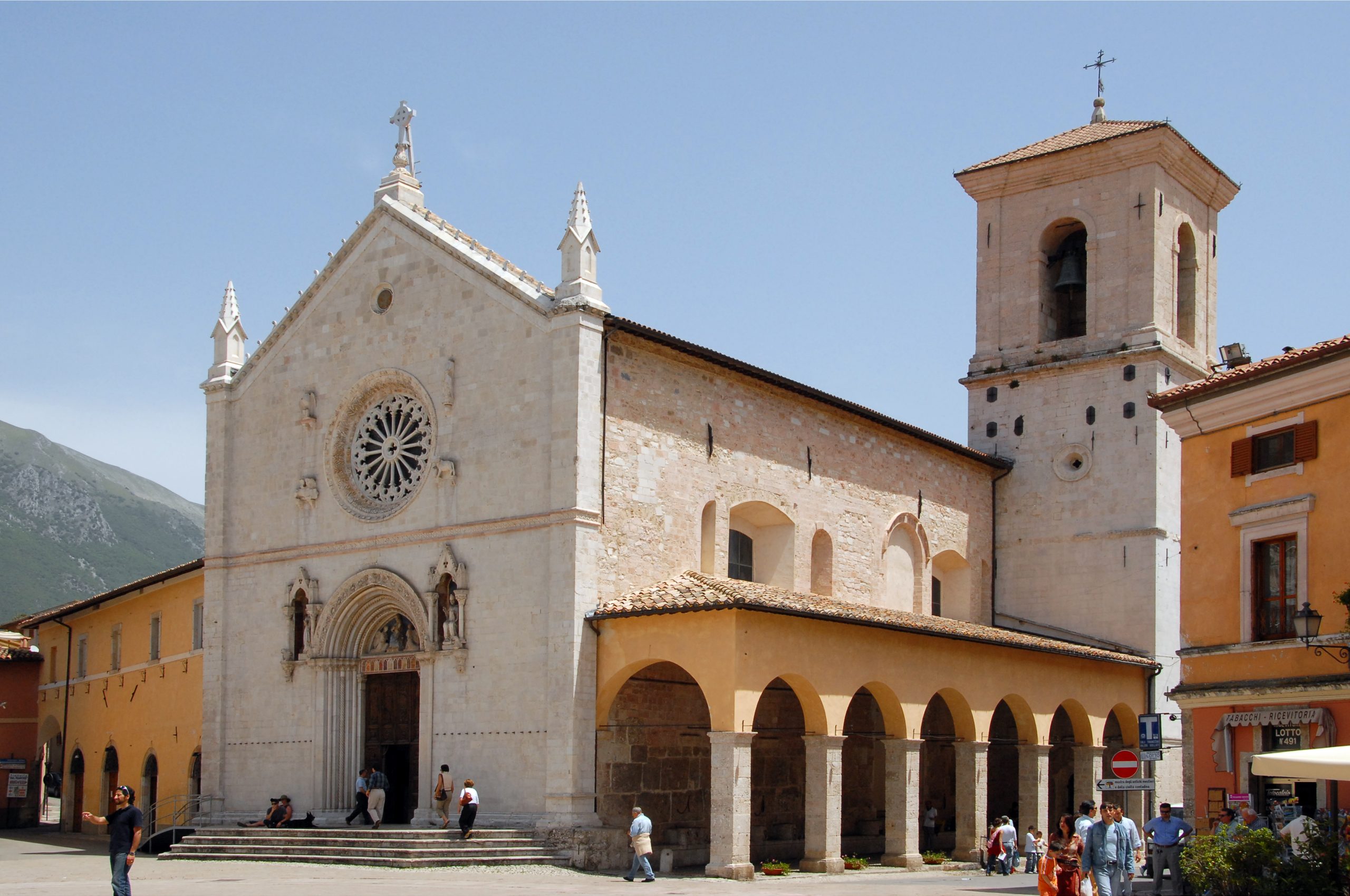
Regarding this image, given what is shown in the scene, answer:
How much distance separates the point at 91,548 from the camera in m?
169

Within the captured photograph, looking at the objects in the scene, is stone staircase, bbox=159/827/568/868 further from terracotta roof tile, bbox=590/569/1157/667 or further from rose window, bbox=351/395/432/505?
rose window, bbox=351/395/432/505

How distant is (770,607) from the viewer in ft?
83.0

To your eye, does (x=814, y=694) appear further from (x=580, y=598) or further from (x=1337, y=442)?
(x=1337, y=442)

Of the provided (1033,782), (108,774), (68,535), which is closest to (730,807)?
(1033,782)

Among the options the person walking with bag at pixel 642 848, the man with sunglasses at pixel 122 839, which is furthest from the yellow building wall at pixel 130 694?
the man with sunglasses at pixel 122 839

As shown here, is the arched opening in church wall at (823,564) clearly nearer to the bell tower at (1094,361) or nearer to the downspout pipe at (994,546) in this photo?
the downspout pipe at (994,546)

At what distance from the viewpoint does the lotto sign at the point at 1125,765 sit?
20722 millimetres

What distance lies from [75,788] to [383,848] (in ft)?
69.4

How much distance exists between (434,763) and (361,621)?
3591 mm

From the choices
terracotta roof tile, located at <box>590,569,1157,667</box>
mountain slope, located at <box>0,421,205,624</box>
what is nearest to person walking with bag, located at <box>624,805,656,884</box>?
terracotta roof tile, located at <box>590,569,1157,667</box>

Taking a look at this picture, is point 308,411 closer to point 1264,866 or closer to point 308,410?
point 308,410

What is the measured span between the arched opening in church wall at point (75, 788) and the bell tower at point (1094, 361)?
24.7 meters

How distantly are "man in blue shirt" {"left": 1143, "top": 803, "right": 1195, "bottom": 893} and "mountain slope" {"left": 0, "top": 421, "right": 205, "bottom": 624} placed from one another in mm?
129343

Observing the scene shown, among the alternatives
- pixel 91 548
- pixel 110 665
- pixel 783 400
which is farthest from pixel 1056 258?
pixel 91 548
